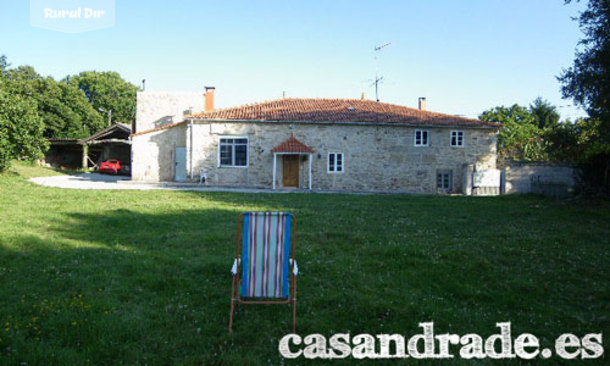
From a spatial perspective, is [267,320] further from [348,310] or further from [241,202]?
[241,202]

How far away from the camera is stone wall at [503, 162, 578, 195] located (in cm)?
1820

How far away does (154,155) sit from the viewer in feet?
79.7

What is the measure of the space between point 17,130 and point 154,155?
23.0 feet

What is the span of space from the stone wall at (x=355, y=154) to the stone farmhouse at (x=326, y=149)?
6cm

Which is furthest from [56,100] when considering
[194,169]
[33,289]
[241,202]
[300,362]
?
[300,362]

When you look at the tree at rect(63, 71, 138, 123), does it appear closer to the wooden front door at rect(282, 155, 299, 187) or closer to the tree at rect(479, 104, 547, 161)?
the wooden front door at rect(282, 155, 299, 187)

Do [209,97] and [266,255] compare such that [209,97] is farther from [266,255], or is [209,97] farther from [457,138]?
[266,255]

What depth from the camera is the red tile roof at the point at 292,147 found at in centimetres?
2130

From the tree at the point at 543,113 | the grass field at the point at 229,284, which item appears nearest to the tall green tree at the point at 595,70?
the grass field at the point at 229,284

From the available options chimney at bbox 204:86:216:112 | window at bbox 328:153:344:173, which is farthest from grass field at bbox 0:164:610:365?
chimney at bbox 204:86:216:112

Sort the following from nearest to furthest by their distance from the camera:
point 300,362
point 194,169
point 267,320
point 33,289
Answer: point 300,362 < point 267,320 < point 33,289 < point 194,169

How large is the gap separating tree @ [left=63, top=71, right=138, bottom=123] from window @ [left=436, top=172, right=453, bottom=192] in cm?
4825

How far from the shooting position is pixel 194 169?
72.3 ft

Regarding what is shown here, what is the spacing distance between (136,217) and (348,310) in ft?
22.3
